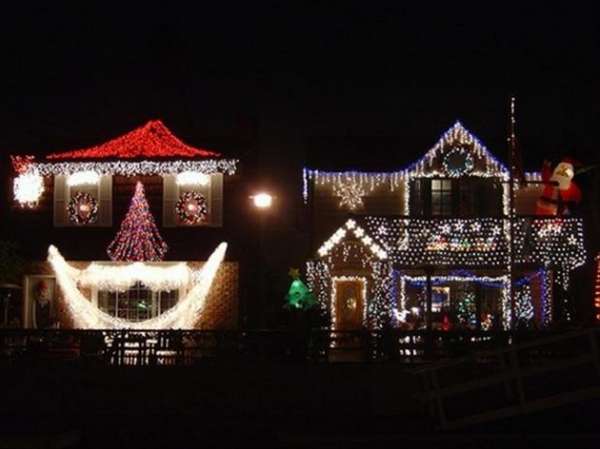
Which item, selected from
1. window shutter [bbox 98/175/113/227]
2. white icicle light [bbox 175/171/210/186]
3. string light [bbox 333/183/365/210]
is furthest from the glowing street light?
window shutter [bbox 98/175/113/227]

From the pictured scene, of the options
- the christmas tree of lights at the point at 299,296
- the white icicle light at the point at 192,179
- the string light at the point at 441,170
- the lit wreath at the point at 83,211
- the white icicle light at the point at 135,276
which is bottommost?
the christmas tree of lights at the point at 299,296

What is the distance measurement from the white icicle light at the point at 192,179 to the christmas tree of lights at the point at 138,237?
3.54 ft

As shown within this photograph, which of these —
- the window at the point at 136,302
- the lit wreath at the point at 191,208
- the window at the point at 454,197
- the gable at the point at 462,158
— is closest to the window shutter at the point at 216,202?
the lit wreath at the point at 191,208

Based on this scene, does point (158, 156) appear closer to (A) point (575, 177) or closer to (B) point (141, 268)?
(B) point (141, 268)

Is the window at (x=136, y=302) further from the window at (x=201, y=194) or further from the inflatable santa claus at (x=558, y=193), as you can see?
the inflatable santa claus at (x=558, y=193)

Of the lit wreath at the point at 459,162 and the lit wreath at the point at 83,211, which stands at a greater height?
the lit wreath at the point at 459,162

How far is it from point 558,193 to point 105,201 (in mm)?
12575

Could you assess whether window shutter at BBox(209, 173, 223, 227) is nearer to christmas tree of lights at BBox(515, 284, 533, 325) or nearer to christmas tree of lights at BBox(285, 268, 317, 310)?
christmas tree of lights at BBox(285, 268, 317, 310)

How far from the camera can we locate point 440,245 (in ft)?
94.8

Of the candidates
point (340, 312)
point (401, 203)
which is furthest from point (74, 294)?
point (401, 203)

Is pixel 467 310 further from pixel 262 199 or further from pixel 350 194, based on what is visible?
pixel 262 199

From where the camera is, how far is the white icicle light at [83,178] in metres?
29.7

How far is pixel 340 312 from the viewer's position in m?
30.5

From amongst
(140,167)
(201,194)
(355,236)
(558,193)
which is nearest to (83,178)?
(140,167)
